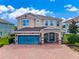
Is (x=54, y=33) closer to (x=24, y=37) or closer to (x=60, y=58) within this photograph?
(x=24, y=37)

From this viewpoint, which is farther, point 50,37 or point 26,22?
point 26,22

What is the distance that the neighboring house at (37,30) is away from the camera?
5316 centimetres

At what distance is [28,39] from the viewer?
53.3 m

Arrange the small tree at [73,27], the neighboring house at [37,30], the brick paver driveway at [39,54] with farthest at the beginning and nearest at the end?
the small tree at [73,27]
the neighboring house at [37,30]
the brick paver driveway at [39,54]

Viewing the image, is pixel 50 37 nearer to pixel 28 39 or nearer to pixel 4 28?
pixel 28 39

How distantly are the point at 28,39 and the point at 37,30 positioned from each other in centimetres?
314

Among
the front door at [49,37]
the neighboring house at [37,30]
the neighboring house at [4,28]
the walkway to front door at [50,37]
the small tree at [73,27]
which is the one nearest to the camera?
the neighboring house at [37,30]

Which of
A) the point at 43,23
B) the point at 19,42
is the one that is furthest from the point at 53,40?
the point at 19,42

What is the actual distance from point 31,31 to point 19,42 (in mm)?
3886

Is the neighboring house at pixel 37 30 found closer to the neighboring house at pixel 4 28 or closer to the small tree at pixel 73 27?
the small tree at pixel 73 27

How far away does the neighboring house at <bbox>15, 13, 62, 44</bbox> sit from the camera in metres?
53.2

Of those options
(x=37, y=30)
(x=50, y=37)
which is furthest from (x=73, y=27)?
(x=37, y=30)

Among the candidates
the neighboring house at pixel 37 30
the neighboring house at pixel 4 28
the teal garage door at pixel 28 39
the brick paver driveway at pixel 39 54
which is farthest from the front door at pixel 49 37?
the brick paver driveway at pixel 39 54

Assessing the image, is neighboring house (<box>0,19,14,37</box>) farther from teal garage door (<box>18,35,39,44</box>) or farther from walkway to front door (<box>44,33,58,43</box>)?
teal garage door (<box>18,35,39,44</box>)
